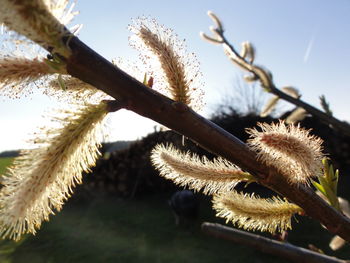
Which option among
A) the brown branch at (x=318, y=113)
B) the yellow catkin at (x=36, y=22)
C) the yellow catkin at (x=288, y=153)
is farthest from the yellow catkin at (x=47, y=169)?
the brown branch at (x=318, y=113)

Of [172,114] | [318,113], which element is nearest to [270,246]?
[318,113]

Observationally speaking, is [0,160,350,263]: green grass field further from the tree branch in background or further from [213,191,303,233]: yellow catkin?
[213,191,303,233]: yellow catkin

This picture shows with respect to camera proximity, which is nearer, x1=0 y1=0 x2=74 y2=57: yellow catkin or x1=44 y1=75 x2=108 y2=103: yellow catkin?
x1=0 y1=0 x2=74 y2=57: yellow catkin

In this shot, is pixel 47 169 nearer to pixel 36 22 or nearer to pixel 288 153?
pixel 36 22

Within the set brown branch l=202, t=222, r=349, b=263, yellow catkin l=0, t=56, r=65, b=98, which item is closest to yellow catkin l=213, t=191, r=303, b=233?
yellow catkin l=0, t=56, r=65, b=98

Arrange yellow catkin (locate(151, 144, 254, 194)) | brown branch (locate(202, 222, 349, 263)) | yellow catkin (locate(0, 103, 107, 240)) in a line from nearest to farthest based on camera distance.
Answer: yellow catkin (locate(0, 103, 107, 240)), yellow catkin (locate(151, 144, 254, 194)), brown branch (locate(202, 222, 349, 263))

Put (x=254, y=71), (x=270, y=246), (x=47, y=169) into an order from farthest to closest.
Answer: (x=254, y=71), (x=270, y=246), (x=47, y=169)
